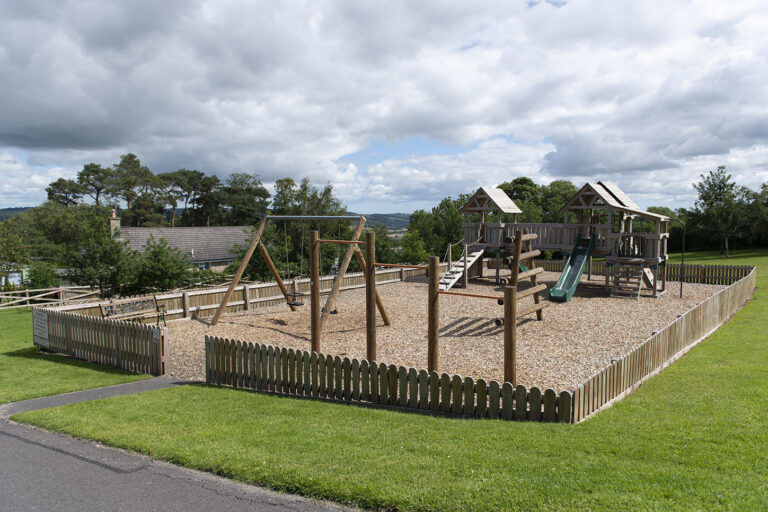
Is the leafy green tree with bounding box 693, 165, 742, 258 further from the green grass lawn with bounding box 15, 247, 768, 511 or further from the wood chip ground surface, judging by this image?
the green grass lawn with bounding box 15, 247, 768, 511

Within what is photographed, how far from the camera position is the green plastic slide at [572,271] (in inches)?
809

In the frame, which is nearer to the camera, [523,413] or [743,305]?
[523,413]

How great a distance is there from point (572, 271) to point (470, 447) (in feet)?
58.2

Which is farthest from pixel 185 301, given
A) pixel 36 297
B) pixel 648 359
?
pixel 648 359

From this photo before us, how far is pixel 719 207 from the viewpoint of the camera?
134ft

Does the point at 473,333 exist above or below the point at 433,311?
below

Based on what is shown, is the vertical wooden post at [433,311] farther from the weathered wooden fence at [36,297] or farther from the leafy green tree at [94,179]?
the leafy green tree at [94,179]

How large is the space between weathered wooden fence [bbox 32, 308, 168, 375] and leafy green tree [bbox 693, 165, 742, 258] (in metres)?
43.5

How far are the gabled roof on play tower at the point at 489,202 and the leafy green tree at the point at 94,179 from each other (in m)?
68.2

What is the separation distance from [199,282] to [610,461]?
26.0 meters

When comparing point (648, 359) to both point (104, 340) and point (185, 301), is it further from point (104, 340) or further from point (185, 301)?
point (185, 301)

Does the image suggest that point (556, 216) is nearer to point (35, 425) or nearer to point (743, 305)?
point (743, 305)

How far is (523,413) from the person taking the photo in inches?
300

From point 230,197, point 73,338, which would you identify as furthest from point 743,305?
point 230,197
